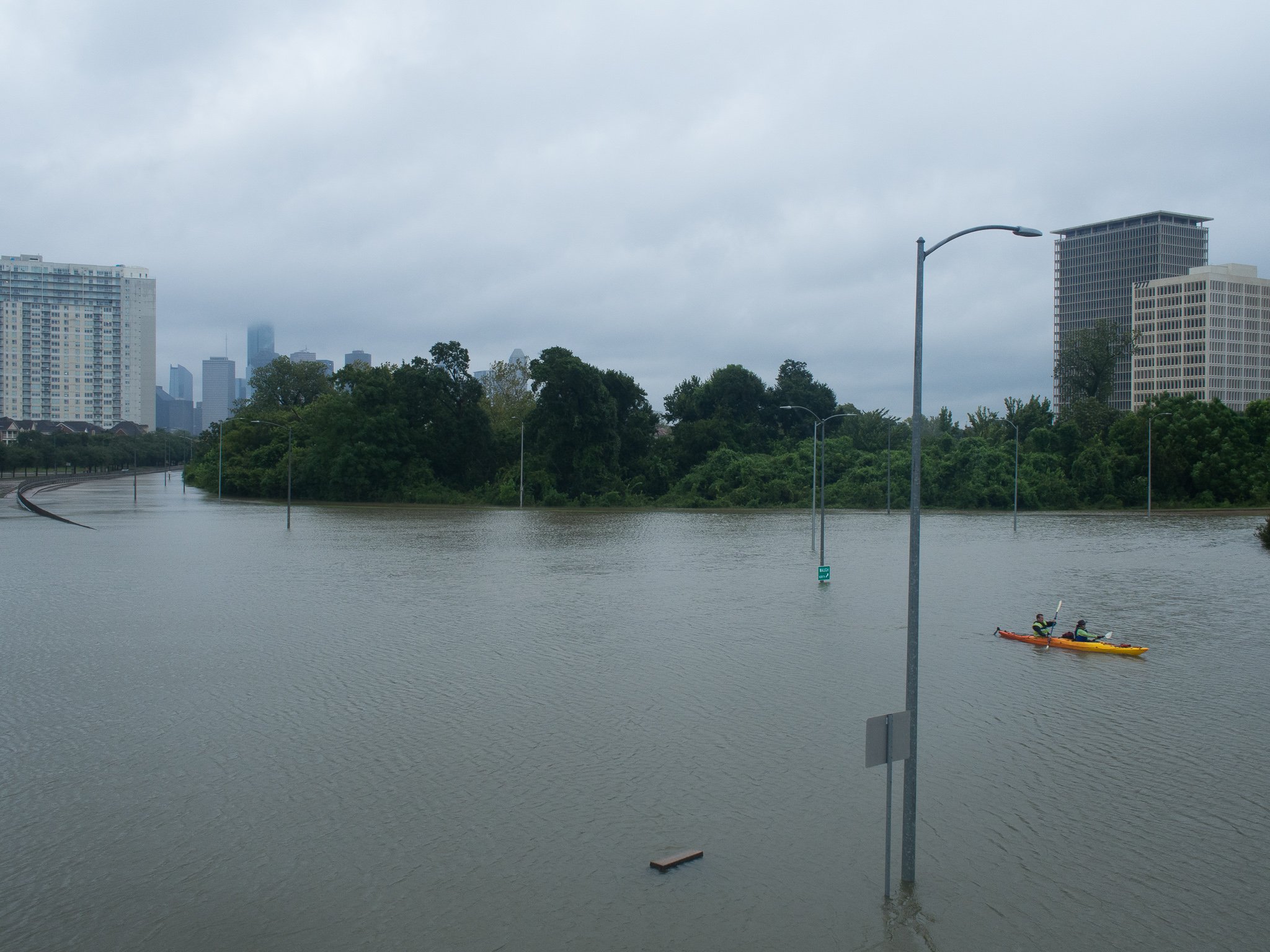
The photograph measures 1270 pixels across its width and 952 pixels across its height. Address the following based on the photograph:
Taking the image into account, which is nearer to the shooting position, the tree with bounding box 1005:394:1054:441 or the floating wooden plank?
the floating wooden plank

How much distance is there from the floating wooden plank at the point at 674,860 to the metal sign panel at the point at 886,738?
2.29 m

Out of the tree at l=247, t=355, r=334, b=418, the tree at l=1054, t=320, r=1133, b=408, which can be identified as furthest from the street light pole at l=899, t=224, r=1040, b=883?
the tree at l=247, t=355, r=334, b=418

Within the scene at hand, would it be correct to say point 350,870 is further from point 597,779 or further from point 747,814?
point 747,814

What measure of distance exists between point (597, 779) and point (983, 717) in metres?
6.79

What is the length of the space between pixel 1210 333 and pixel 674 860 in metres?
209

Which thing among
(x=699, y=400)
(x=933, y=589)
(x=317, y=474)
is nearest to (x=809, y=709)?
(x=933, y=589)

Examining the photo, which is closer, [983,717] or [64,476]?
[983,717]

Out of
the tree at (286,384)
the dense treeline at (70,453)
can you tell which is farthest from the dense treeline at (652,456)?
the dense treeline at (70,453)

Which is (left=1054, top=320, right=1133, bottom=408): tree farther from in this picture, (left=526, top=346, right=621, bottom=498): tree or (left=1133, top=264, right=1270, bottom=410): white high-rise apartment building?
(left=1133, top=264, right=1270, bottom=410): white high-rise apartment building

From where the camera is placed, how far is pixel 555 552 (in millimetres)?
42281

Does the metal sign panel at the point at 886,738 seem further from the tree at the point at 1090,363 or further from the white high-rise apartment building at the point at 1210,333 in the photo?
the white high-rise apartment building at the point at 1210,333

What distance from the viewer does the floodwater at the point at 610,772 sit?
8.99 metres

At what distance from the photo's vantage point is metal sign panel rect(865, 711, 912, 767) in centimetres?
888

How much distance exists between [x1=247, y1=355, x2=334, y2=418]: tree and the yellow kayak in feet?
394
